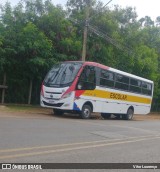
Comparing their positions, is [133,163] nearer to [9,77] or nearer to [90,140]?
[90,140]

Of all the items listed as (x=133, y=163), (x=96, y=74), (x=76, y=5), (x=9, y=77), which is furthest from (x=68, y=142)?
(x=76, y=5)

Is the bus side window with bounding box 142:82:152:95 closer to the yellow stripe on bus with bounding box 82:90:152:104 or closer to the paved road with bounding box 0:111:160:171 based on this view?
the yellow stripe on bus with bounding box 82:90:152:104

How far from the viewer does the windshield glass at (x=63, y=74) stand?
19484mm

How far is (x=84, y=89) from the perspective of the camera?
66.0 feet

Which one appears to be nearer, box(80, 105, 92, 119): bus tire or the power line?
box(80, 105, 92, 119): bus tire

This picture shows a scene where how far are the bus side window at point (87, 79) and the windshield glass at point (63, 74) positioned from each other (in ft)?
1.62

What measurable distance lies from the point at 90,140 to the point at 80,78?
8.67 metres

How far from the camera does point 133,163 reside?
8.02 meters

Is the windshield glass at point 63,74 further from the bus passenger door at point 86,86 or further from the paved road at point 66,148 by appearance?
the paved road at point 66,148

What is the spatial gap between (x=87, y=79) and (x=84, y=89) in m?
0.61

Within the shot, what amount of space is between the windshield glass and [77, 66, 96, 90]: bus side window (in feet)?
1.62

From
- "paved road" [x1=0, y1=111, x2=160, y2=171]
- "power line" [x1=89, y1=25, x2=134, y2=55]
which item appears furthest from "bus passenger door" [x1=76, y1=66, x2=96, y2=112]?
"paved road" [x1=0, y1=111, x2=160, y2=171]

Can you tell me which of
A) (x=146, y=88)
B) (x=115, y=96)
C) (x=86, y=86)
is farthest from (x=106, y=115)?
(x=86, y=86)

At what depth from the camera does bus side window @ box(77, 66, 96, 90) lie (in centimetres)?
1980
